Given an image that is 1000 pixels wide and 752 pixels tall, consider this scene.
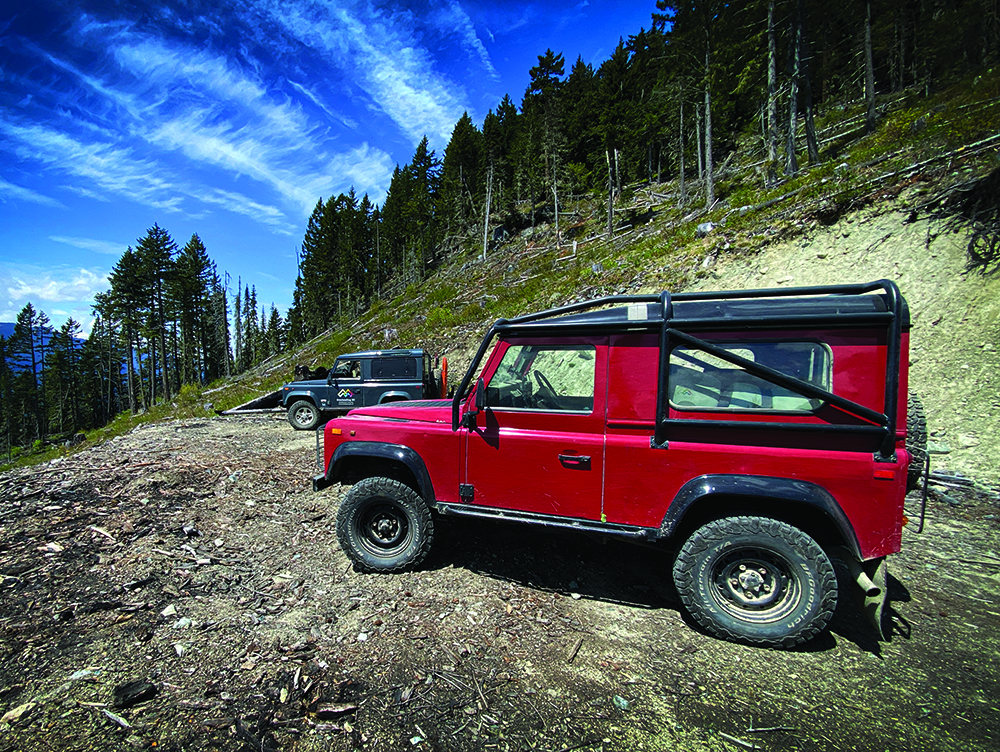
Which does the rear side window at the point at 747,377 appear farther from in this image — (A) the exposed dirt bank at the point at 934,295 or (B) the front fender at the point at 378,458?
(A) the exposed dirt bank at the point at 934,295

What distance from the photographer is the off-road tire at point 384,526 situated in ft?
12.9

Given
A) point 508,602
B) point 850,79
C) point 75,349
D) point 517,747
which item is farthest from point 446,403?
point 75,349

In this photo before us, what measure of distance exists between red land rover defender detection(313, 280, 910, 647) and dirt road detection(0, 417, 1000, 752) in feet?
1.74

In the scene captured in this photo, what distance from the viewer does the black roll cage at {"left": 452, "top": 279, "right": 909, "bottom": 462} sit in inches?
108

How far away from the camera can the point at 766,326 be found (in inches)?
118

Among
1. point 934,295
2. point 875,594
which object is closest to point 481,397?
point 875,594

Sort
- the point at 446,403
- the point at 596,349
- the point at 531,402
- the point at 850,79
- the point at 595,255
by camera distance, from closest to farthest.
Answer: the point at 596,349
the point at 531,402
the point at 446,403
the point at 595,255
the point at 850,79

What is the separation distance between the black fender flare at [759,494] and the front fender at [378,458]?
2.13 meters

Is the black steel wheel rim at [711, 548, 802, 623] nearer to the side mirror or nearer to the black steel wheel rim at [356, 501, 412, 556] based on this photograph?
the side mirror

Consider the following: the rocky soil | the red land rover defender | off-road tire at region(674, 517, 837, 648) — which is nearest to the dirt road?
the rocky soil

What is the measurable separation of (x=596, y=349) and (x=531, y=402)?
75cm

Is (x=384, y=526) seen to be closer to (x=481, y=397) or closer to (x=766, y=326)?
(x=481, y=397)

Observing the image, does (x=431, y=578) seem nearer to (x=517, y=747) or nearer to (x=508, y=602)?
(x=508, y=602)

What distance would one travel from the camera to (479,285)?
2423 centimetres
